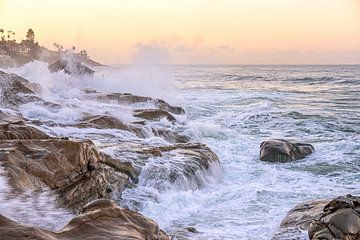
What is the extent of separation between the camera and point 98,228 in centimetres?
454

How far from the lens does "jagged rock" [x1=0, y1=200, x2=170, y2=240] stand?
396 centimetres

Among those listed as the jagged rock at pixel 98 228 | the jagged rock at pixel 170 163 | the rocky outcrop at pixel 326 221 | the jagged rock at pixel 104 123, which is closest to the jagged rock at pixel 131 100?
the jagged rock at pixel 104 123

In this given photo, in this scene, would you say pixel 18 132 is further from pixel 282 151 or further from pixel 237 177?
pixel 282 151

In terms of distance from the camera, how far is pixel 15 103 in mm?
Answer: 16516

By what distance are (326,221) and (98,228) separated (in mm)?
3142

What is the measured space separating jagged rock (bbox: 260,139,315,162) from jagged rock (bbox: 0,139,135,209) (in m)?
5.68

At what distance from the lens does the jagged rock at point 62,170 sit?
7.00 m

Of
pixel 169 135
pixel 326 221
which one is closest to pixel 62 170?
pixel 326 221

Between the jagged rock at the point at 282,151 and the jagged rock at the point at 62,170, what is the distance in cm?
568

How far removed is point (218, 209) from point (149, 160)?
228 centimetres

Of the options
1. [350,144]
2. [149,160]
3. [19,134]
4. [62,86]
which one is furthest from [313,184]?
[62,86]

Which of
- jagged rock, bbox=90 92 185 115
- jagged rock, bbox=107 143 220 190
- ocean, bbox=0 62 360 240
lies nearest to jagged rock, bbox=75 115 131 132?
ocean, bbox=0 62 360 240

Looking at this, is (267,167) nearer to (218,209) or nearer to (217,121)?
(218,209)

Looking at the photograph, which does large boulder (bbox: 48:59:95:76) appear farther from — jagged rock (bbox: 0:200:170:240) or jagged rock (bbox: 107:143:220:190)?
jagged rock (bbox: 0:200:170:240)
